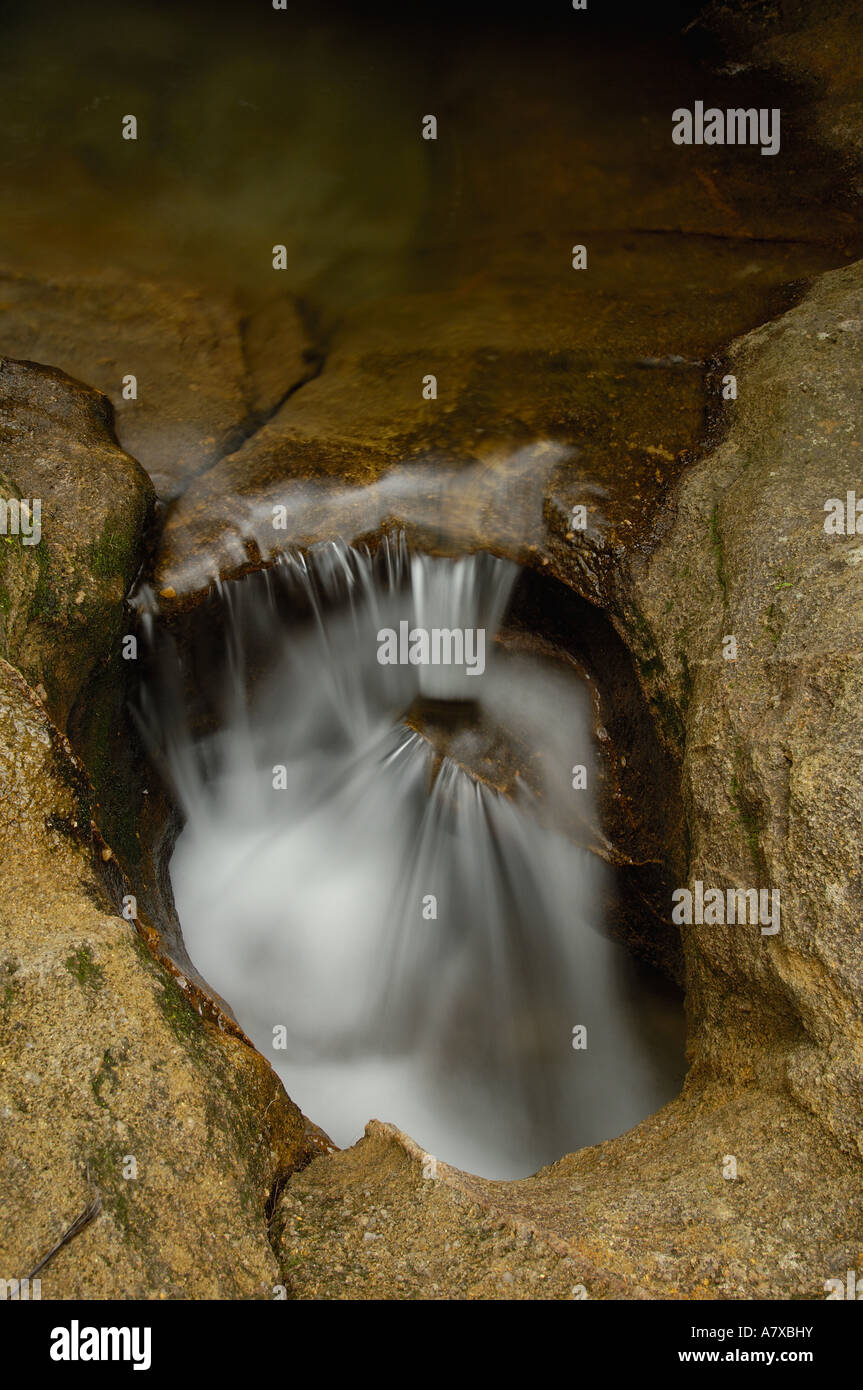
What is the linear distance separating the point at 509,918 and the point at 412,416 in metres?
2.50

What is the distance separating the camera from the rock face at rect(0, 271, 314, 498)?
5199 millimetres

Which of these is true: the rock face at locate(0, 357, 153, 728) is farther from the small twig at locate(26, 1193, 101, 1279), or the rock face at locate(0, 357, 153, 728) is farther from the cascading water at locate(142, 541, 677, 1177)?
the small twig at locate(26, 1193, 101, 1279)

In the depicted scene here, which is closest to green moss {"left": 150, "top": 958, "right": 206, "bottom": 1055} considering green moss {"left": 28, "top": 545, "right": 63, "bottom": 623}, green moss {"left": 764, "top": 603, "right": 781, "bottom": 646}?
green moss {"left": 28, "top": 545, "right": 63, "bottom": 623}

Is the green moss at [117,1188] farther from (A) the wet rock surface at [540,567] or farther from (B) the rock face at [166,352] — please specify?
(B) the rock face at [166,352]

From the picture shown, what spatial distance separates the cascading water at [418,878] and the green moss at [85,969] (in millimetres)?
2017

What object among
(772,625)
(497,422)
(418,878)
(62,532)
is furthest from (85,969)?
(497,422)

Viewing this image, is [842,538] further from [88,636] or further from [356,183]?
[356,183]

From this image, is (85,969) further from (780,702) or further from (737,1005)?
(780,702)

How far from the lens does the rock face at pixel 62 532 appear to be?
3754 mm

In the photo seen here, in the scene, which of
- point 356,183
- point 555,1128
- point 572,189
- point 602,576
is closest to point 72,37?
point 356,183

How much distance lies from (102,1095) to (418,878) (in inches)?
95.7

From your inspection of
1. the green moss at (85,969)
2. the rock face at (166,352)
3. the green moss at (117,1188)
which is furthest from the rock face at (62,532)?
the green moss at (117,1188)

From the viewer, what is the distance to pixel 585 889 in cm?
476

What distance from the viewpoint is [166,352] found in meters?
5.71
